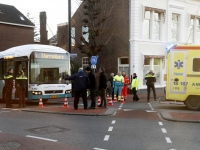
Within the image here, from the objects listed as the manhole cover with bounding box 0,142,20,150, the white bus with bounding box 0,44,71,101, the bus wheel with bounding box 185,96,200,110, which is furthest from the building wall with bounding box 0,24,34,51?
the manhole cover with bounding box 0,142,20,150

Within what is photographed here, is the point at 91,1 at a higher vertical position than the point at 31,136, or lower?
higher

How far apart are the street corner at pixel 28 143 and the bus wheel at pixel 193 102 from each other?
8.61 meters

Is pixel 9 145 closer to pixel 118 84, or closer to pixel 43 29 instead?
pixel 118 84

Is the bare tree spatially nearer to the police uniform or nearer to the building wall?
the police uniform

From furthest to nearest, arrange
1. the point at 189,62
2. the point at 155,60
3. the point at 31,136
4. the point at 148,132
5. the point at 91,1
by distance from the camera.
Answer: the point at 155,60 → the point at 91,1 → the point at 189,62 → the point at 148,132 → the point at 31,136

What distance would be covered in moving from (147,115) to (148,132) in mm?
3619

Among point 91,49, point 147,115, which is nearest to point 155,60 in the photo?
point 91,49

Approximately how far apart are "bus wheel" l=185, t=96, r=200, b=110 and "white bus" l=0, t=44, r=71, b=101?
629 centimetres

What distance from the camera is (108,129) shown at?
32.4ft

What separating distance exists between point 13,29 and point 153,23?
19025 mm

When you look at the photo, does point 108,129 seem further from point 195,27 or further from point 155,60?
point 195,27

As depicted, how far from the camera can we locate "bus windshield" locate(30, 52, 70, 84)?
16.7 meters

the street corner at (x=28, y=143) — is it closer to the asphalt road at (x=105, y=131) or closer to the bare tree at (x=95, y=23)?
the asphalt road at (x=105, y=131)

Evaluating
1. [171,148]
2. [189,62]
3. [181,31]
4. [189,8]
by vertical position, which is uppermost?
[189,8]
